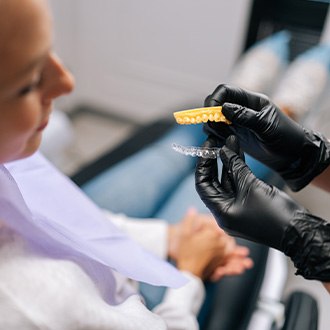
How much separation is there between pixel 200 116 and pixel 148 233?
1.35ft

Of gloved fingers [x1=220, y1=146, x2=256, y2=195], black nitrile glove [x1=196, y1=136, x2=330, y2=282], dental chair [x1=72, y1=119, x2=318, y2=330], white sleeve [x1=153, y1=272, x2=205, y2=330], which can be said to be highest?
gloved fingers [x1=220, y1=146, x2=256, y2=195]

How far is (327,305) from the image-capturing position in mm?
558

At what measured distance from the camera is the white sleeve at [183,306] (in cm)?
63

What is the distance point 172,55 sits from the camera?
6.64ft

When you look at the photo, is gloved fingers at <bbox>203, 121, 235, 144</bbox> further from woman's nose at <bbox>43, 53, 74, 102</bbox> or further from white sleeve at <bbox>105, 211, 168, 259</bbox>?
white sleeve at <bbox>105, 211, 168, 259</bbox>

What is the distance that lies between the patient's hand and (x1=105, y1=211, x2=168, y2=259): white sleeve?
0.02 m

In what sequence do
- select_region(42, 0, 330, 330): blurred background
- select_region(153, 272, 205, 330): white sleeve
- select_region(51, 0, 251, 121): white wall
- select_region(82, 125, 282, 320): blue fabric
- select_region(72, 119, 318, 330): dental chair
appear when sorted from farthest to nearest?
select_region(51, 0, 251, 121): white wall, select_region(42, 0, 330, 330): blurred background, select_region(82, 125, 282, 320): blue fabric, select_region(72, 119, 318, 330): dental chair, select_region(153, 272, 205, 330): white sleeve

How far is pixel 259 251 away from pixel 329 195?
1.09 feet

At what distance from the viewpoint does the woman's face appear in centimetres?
34

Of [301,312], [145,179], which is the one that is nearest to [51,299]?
[301,312]

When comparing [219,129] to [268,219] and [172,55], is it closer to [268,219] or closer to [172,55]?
[268,219]

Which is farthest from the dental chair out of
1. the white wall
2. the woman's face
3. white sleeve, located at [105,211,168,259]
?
the white wall

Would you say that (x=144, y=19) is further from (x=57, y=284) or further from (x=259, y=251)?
(x=57, y=284)

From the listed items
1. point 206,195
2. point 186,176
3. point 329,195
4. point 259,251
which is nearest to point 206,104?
point 206,195
